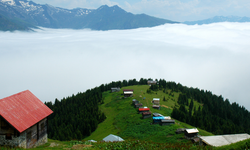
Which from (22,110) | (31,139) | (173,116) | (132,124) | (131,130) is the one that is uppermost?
(22,110)

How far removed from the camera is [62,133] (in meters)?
85.5

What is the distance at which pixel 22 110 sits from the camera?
109 feet

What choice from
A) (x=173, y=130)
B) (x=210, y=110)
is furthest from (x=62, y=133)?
(x=210, y=110)

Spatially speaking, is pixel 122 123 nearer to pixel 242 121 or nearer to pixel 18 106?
pixel 18 106

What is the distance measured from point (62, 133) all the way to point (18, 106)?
5730 centimetres

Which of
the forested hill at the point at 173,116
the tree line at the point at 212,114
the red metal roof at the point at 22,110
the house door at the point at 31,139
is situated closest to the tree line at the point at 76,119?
the forested hill at the point at 173,116

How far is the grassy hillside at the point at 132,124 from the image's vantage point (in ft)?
203

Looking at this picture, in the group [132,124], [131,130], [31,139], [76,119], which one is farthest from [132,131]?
[76,119]

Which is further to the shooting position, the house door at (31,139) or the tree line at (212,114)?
the tree line at (212,114)

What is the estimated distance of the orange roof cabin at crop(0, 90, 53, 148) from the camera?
3053cm

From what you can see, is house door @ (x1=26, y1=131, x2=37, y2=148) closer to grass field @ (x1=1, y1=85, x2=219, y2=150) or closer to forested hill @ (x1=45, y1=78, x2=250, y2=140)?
grass field @ (x1=1, y1=85, x2=219, y2=150)

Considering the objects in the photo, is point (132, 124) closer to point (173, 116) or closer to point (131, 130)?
point (131, 130)

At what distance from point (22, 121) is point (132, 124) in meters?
51.3

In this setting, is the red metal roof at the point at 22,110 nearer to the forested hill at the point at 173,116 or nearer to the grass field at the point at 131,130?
the grass field at the point at 131,130
